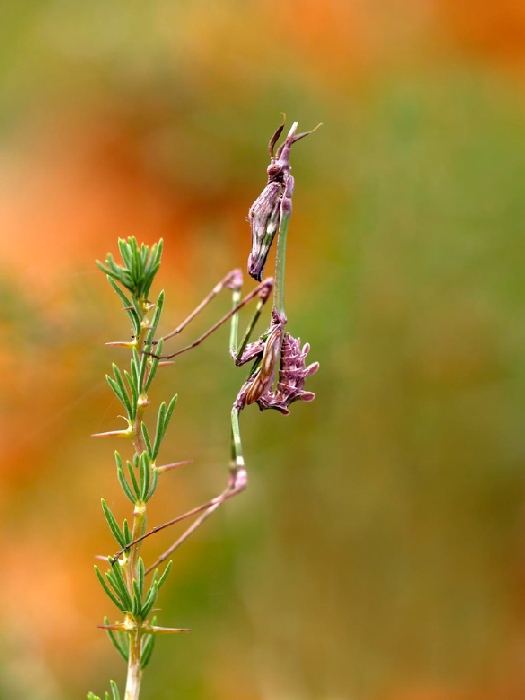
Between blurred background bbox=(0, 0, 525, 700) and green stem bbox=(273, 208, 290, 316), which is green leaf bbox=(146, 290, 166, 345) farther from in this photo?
blurred background bbox=(0, 0, 525, 700)

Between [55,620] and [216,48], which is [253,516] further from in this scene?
[216,48]

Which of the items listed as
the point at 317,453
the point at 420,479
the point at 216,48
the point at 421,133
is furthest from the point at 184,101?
the point at 420,479

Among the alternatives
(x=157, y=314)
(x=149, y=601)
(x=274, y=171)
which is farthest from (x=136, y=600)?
(x=274, y=171)

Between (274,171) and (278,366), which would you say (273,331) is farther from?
(274,171)

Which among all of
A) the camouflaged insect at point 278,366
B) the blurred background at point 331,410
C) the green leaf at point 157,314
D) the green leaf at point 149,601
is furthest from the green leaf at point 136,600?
the blurred background at point 331,410

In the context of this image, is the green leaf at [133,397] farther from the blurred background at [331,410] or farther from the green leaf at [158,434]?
the blurred background at [331,410]
